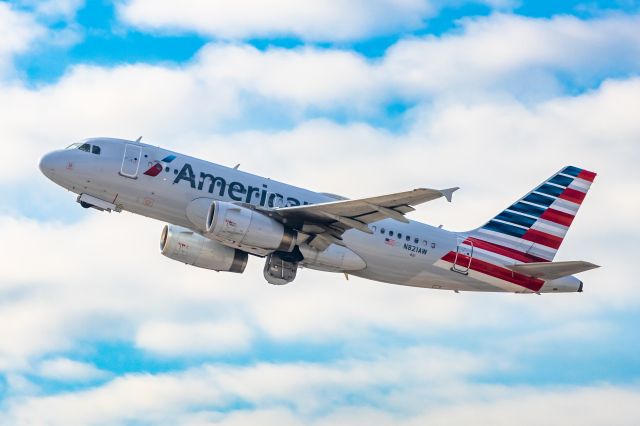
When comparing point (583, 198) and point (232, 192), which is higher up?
point (583, 198)

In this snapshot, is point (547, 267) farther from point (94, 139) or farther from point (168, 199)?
point (94, 139)

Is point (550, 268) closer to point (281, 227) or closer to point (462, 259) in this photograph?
point (462, 259)

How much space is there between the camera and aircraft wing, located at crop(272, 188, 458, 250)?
154 feet

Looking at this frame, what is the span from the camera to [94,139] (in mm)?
51250

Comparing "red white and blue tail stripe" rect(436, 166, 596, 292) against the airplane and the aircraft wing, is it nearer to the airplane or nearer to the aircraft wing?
the airplane

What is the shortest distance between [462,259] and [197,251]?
12.3 metres

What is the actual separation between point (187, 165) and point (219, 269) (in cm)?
600

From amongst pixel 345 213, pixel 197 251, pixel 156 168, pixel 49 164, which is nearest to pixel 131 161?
pixel 156 168

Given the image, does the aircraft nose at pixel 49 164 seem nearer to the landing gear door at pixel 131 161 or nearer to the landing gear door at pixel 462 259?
the landing gear door at pixel 131 161

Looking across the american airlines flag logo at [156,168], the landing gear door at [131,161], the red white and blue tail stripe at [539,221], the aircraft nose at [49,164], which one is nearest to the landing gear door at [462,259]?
the red white and blue tail stripe at [539,221]

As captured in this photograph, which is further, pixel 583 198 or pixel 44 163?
pixel 583 198

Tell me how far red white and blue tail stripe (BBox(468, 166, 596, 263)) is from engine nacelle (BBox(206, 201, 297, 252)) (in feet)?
35.4

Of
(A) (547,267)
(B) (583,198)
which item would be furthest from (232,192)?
(B) (583,198)

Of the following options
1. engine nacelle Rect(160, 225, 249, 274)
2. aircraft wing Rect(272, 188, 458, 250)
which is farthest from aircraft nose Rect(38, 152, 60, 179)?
aircraft wing Rect(272, 188, 458, 250)
